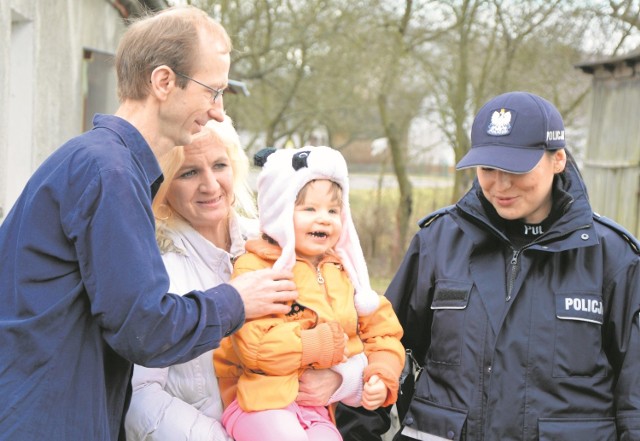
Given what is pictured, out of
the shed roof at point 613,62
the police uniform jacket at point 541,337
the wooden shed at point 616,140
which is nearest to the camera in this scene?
the police uniform jacket at point 541,337

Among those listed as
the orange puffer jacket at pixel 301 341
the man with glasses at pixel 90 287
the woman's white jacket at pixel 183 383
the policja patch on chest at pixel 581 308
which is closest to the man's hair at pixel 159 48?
the man with glasses at pixel 90 287

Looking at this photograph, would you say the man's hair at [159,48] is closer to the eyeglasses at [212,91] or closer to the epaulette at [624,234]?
the eyeglasses at [212,91]

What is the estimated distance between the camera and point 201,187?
274 centimetres

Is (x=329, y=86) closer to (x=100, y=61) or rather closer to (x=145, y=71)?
(x=100, y=61)

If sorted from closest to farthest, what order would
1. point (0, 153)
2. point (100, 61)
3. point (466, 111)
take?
point (0, 153), point (100, 61), point (466, 111)

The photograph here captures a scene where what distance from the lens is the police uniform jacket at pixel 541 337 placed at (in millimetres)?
2605

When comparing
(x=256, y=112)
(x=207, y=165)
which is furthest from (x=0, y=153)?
(x=256, y=112)

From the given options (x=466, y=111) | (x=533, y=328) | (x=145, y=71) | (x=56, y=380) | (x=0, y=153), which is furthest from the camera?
(x=466, y=111)

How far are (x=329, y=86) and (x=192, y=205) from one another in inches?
577

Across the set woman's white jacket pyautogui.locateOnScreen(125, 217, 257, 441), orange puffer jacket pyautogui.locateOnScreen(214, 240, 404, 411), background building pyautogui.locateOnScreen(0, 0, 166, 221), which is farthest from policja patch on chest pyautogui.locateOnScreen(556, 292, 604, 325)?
background building pyautogui.locateOnScreen(0, 0, 166, 221)

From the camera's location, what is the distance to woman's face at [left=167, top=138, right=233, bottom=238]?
107 inches

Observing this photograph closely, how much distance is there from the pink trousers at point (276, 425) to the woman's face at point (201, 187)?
24.5 inches

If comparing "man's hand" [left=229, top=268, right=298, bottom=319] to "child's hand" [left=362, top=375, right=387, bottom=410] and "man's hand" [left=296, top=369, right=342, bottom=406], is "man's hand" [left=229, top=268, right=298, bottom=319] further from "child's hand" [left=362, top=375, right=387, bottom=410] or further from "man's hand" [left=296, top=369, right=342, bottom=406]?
"child's hand" [left=362, top=375, right=387, bottom=410]

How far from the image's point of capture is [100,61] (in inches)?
333
